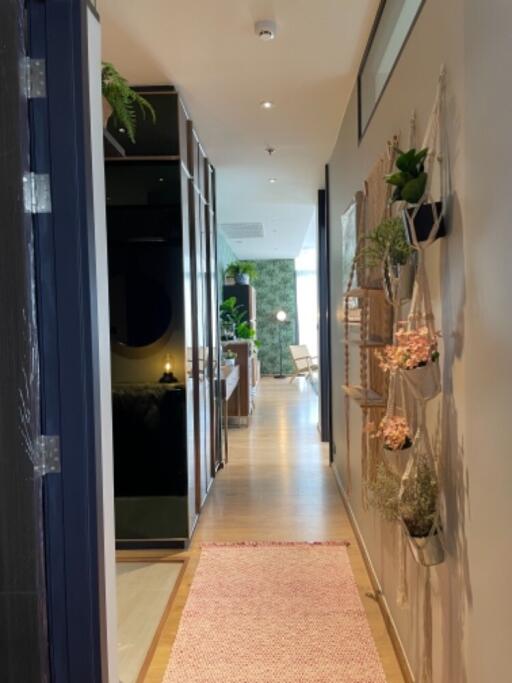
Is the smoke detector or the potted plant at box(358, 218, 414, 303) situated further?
the smoke detector

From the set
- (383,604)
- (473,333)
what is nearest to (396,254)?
(473,333)

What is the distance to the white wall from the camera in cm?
109

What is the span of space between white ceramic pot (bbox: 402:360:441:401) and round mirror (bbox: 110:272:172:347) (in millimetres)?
1864

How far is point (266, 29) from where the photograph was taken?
94.7 inches

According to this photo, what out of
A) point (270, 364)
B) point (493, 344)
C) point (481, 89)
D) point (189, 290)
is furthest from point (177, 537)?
point (270, 364)

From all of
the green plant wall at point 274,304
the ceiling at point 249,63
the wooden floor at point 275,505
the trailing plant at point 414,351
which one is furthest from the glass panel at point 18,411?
the green plant wall at point 274,304

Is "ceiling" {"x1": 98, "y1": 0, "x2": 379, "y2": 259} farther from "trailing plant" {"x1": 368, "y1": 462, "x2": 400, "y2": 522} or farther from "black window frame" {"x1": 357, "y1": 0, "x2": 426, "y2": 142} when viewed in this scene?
"trailing plant" {"x1": 368, "y1": 462, "x2": 400, "y2": 522}

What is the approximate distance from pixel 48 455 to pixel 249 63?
7.50 feet

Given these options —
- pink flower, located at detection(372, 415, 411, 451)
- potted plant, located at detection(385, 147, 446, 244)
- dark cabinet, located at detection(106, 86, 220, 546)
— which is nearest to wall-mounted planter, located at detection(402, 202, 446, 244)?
potted plant, located at detection(385, 147, 446, 244)

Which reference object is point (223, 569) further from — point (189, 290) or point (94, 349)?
point (94, 349)

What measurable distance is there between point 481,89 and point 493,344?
1.84 feet

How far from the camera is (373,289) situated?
227 cm

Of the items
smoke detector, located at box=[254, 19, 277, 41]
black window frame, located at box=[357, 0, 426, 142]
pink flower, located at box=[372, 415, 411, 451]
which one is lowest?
pink flower, located at box=[372, 415, 411, 451]

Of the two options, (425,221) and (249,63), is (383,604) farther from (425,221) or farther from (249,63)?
(249,63)
